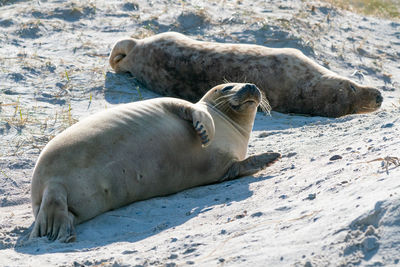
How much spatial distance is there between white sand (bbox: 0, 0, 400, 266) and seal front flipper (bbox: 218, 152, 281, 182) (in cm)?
7

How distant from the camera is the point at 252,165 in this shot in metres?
5.33

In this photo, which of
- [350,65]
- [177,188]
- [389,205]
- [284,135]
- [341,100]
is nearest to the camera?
[389,205]

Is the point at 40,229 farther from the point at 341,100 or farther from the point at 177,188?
the point at 341,100

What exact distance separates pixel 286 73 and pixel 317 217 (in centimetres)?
477

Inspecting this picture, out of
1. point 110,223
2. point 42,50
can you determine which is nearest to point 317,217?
point 110,223

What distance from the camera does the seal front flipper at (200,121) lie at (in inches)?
202

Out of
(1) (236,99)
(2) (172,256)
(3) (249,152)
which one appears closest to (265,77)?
(3) (249,152)

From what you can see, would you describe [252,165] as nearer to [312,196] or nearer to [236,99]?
[236,99]

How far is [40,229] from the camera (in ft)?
13.8

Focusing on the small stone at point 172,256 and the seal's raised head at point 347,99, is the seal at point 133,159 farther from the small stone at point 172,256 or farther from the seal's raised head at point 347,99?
the seal's raised head at point 347,99

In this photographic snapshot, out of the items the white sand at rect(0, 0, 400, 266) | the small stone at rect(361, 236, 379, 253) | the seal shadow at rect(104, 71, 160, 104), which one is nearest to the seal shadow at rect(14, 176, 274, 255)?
the white sand at rect(0, 0, 400, 266)

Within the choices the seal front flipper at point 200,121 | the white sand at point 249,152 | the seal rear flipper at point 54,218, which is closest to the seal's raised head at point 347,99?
the white sand at point 249,152

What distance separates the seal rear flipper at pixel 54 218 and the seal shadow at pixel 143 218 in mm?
64

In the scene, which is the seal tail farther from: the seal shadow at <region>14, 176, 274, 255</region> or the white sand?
the seal shadow at <region>14, 176, 274, 255</region>
